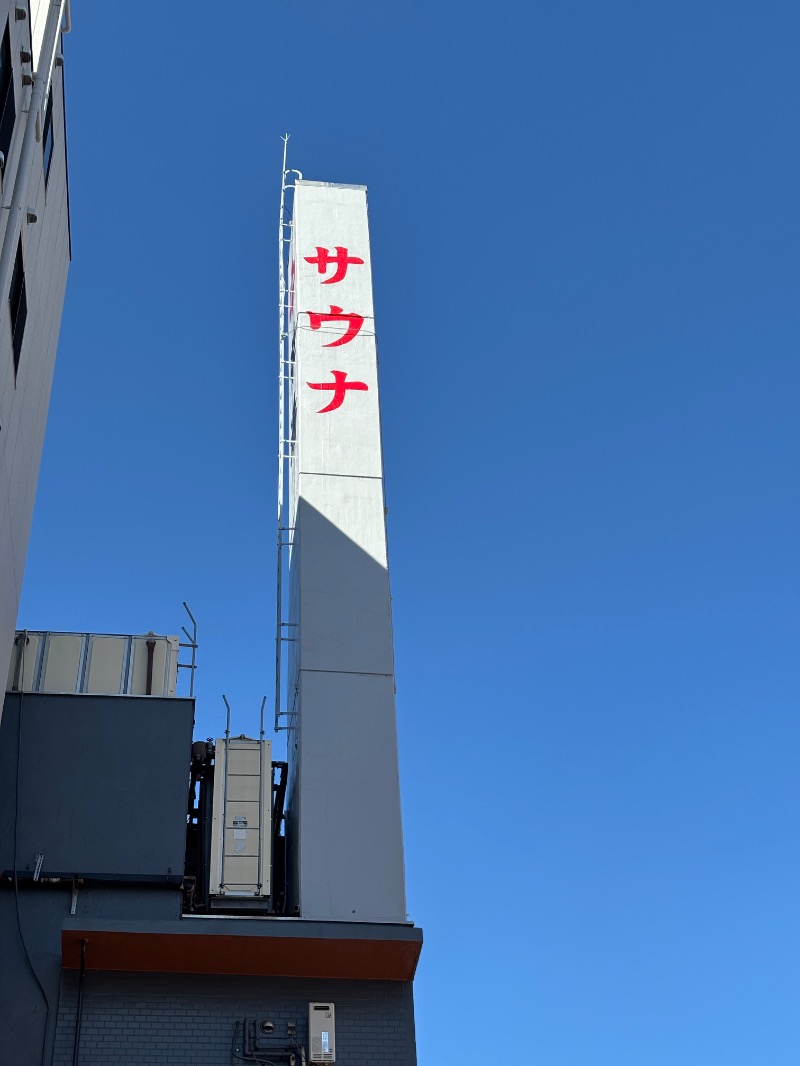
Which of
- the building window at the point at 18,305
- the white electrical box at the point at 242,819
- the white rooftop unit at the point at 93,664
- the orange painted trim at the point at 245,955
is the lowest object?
the orange painted trim at the point at 245,955

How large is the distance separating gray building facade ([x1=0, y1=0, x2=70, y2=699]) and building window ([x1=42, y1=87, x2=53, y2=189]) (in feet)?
0.06

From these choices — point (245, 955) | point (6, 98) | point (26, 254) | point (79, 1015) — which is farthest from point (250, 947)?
point (6, 98)

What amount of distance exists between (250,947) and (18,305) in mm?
9095

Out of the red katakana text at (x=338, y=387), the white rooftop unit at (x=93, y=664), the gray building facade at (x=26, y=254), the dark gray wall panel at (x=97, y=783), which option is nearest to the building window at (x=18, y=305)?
the gray building facade at (x=26, y=254)

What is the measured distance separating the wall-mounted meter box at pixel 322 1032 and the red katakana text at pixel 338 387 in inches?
407

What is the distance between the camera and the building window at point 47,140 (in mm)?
16641

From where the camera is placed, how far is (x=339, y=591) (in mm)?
20625

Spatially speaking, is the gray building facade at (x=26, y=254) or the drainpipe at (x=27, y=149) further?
the gray building facade at (x=26, y=254)

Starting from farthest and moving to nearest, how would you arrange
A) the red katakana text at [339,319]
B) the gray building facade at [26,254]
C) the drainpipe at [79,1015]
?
the red katakana text at [339,319]
the drainpipe at [79,1015]
the gray building facade at [26,254]

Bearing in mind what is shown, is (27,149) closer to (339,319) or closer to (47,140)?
(47,140)

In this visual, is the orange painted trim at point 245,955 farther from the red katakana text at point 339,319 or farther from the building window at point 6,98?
the red katakana text at point 339,319

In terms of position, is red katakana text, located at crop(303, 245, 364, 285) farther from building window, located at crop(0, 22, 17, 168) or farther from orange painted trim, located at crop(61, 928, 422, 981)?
orange painted trim, located at crop(61, 928, 422, 981)

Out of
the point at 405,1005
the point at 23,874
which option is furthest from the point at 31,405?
the point at 405,1005

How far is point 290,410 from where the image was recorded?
2389 cm
